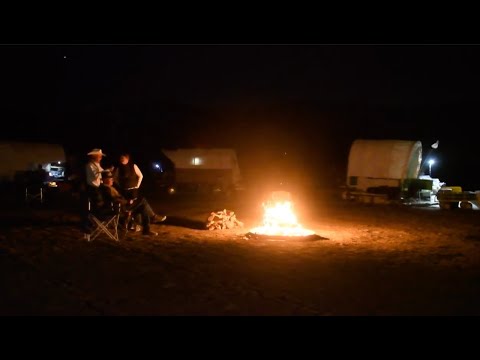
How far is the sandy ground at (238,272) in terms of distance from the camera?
22.3ft

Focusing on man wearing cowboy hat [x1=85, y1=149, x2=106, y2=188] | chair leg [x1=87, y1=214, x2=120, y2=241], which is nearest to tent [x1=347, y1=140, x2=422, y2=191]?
chair leg [x1=87, y1=214, x2=120, y2=241]

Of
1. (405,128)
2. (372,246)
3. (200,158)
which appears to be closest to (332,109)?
(405,128)

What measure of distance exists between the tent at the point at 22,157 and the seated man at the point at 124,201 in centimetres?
2121

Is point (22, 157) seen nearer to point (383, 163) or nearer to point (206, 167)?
point (206, 167)

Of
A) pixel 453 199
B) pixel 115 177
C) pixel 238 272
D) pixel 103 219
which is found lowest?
pixel 238 272

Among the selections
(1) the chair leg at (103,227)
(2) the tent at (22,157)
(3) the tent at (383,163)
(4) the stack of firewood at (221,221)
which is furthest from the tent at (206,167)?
(1) the chair leg at (103,227)

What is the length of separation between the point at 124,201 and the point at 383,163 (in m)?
14.7

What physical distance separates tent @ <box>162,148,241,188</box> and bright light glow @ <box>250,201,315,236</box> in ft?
53.6

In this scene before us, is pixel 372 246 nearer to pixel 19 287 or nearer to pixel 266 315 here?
pixel 266 315

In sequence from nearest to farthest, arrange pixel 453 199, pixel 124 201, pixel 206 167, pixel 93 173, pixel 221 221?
pixel 93 173, pixel 124 201, pixel 221 221, pixel 453 199, pixel 206 167

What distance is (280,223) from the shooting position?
13.2 m

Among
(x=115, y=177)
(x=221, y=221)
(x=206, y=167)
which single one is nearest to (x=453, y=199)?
(x=221, y=221)

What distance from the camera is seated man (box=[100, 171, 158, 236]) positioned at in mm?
12453

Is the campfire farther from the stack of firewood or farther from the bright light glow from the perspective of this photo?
the stack of firewood
